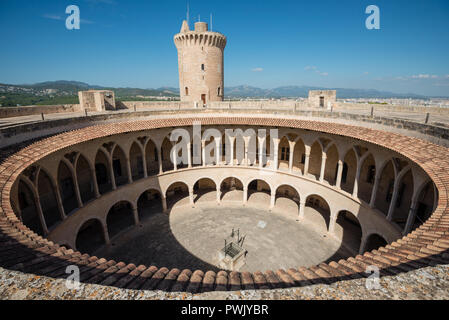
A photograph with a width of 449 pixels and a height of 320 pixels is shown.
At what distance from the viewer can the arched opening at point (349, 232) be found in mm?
18094

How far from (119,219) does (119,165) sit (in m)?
5.26

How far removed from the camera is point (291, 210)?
23250mm

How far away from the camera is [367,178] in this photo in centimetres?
1845

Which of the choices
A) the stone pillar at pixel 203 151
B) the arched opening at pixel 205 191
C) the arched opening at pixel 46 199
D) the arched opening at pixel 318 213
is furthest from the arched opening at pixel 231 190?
the arched opening at pixel 46 199

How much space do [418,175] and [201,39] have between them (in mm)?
29396

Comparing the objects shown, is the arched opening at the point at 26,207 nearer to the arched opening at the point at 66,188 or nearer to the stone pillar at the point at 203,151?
the arched opening at the point at 66,188

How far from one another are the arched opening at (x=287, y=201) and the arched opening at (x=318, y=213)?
Answer: 1.15m

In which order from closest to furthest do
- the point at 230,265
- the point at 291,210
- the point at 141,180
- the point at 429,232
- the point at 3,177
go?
the point at 429,232
the point at 3,177
the point at 230,265
the point at 141,180
the point at 291,210

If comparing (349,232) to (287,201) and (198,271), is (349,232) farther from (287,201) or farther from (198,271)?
(198,271)

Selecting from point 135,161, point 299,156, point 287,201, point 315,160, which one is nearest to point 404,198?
point 315,160
